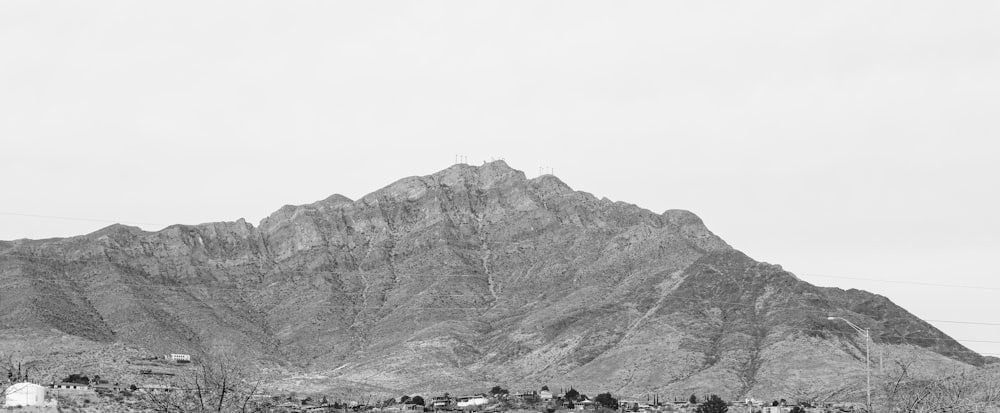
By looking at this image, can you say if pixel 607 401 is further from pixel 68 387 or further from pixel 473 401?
pixel 68 387

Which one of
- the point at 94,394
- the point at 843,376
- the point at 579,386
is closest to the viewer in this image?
the point at 94,394

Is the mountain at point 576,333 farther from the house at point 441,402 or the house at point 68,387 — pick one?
the house at point 68,387

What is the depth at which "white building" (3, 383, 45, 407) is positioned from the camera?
7650cm

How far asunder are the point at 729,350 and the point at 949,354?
32295 mm

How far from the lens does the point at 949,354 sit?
17062 centimetres

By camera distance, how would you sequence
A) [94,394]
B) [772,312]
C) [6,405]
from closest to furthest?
1. [6,405]
2. [94,394]
3. [772,312]

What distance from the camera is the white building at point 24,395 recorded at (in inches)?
3012

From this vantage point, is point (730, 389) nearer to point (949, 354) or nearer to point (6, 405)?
point (949, 354)

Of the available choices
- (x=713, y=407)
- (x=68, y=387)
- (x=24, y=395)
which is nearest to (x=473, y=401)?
(x=713, y=407)

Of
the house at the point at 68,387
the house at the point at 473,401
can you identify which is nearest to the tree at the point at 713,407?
the house at the point at 473,401

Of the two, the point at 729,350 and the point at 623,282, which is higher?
the point at 623,282

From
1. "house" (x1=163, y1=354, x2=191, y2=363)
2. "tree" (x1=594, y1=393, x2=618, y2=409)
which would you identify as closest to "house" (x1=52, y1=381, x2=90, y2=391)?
"house" (x1=163, y1=354, x2=191, y2=363)

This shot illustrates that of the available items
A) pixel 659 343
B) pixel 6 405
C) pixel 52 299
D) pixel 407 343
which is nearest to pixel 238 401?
pixel 6 405

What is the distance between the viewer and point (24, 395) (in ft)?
257
